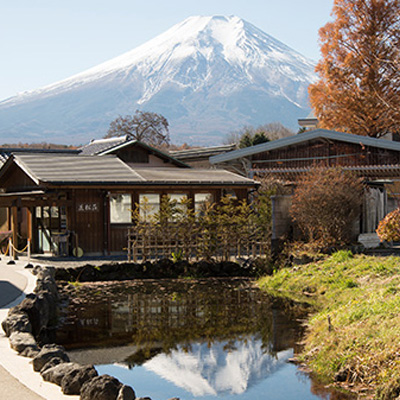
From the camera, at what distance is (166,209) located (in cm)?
1984

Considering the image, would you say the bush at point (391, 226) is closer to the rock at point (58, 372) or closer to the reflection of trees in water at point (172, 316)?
the reflection of trees in water at point (172, 316)

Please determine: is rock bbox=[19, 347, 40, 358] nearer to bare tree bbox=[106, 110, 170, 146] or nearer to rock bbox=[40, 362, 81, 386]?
rock bbox=[40, 362, 81, 386]

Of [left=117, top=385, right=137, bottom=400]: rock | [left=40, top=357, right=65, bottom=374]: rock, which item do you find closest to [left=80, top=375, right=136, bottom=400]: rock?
[left=117, top=385, right=137, bottom=400]: rock

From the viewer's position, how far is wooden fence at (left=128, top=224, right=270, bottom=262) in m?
19.1

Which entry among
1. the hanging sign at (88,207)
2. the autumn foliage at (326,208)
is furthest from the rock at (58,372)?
the hanging sign at (88,207)

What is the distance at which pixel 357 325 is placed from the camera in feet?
31.3

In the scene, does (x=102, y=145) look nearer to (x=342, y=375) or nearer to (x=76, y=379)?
(x=342, y=375)

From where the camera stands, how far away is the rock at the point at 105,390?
6.55 meters

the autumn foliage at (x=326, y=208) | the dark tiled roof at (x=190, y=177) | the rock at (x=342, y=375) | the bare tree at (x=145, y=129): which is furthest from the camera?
the bare tree at (x=145, y=129)

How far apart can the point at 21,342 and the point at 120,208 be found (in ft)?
49.6

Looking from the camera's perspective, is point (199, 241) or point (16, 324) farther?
point (199, 241)

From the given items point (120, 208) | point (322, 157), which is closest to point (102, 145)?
point (120, 208)

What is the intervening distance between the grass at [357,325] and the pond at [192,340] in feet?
1.26

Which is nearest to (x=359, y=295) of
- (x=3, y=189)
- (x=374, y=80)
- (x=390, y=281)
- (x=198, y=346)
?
(x=390, y=281)
